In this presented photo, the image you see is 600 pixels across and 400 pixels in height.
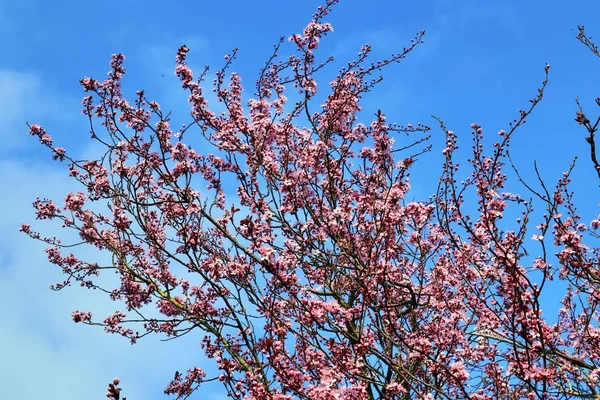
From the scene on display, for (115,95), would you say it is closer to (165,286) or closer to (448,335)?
(165,286)

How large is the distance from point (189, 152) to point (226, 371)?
5306mm

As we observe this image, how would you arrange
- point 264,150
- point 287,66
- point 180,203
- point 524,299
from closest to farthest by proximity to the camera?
point 524,299
point 180,203
point 264,150
point 287,66

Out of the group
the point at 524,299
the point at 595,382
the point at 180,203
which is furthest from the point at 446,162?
the point at 180,203

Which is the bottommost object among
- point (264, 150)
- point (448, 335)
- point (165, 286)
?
point (448, 335)

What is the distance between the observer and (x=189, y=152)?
10508 millimetres

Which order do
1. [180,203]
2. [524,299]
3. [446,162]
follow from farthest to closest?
[180,203], [446,162], [524,299]

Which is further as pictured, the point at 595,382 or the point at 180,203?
the point at 180,203

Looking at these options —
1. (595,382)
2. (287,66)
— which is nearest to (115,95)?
(287,66)

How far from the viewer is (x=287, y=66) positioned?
→ 430 inches

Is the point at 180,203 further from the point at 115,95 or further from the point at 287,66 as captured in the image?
the point at 287,66

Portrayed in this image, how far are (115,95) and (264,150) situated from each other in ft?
8.78

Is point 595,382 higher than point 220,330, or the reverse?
point 220,330

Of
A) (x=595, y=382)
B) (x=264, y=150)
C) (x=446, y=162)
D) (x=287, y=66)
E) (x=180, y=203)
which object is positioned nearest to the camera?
(x=595, y=382)

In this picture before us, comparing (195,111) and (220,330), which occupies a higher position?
(195,111)
